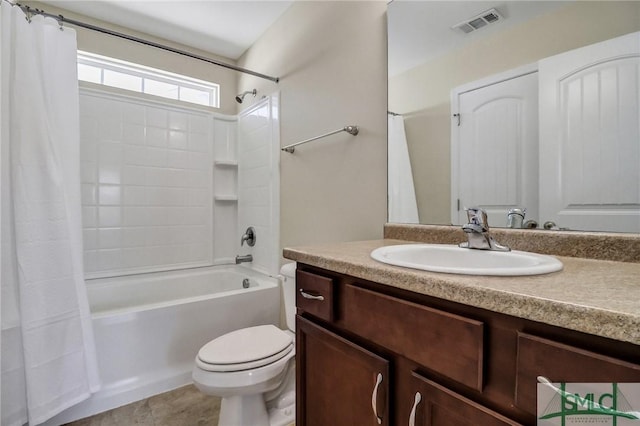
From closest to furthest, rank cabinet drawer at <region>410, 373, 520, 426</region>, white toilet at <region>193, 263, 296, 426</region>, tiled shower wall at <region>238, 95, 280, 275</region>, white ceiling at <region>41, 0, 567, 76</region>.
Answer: cabinet drawer at <region>410, 373, 520, 426</region>, white ceiling at <region>41, 0, 567, 76</region>, white toilet at <region>193, 263, 296, 426</region>, tiled shower wall at <region>238, 95, 280, 275</region>

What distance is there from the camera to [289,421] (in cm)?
152

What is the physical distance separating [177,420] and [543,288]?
Result: 5.82ft

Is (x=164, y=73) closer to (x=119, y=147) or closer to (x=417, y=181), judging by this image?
(x=119, y=147)

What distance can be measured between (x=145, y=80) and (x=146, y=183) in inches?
35.5

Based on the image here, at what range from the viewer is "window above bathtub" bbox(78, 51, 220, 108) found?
2.39 metres

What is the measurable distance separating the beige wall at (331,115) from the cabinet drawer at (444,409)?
903mm

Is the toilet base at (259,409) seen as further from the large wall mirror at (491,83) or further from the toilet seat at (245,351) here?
the large wall mirror at (491,83)

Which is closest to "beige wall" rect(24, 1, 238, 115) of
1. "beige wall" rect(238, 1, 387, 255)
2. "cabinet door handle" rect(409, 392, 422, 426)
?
"beige wall" rect(238, 1, 387, 255)

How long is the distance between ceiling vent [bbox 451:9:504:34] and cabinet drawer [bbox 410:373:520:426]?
121cm

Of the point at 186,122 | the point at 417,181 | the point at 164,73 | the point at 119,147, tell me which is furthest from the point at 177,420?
the point at 164,73

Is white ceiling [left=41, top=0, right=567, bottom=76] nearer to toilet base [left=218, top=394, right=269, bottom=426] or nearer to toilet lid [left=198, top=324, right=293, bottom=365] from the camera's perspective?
toilet lid [left=198, top=324, right=293, bottom=365]

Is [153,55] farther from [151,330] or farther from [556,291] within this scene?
[556,291]

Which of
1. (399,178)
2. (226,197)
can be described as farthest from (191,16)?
(399,178)

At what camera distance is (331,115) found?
1.79 m
